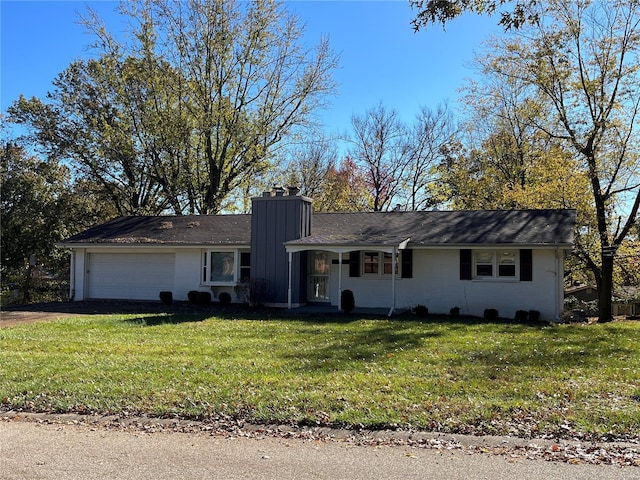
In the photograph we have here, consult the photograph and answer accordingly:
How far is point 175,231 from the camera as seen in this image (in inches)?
860

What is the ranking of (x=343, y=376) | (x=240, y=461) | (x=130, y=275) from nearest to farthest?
(x=240, y=461) → (x=343, y=376) → (x=130, y=275)

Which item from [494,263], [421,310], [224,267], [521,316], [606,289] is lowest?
[521,316]

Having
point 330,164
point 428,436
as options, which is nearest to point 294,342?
point 428,436

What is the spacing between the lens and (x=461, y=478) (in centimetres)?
443

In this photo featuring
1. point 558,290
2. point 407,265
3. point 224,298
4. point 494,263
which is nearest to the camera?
point 558,290

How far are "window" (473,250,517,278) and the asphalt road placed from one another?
13103 millimetres

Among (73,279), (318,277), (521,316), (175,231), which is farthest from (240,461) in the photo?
(73,279)

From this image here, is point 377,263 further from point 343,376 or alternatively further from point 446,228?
point 343,376

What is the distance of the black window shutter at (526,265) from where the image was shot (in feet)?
55.4

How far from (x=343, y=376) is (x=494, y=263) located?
35.8 ft

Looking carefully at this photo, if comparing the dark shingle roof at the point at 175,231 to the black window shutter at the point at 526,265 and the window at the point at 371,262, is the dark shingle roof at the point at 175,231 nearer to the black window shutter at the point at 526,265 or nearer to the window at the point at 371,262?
the window at the point at 371,262

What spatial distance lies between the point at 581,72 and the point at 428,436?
19125 mm

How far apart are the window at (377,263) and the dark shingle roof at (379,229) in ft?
2.31

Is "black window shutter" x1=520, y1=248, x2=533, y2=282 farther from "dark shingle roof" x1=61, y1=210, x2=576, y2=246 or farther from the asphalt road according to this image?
the asphalt road
